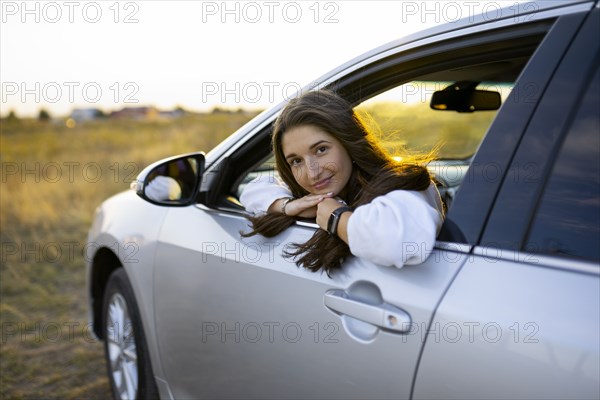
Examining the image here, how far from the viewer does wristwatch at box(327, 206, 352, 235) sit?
1.55 m

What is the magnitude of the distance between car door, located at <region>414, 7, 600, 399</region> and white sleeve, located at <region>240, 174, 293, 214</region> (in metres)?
0.82

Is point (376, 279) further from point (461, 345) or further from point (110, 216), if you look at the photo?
point (110, 216)

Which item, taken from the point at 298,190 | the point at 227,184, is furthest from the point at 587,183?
the point at 227,184

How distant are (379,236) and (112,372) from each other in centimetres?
198

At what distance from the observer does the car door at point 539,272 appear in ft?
3.72

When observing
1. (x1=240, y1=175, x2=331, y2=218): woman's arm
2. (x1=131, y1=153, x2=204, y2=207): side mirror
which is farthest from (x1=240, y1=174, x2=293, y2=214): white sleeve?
(x1=131, y1=153, x2=204, y2=207): side mirror

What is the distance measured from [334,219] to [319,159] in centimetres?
35

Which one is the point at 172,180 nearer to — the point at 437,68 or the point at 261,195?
the point at 261,195

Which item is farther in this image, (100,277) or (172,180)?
(100,277)

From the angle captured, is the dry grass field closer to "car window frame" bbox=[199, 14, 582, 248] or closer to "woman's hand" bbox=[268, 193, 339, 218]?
"car window frame" bbox=[199, 14, 582, 248]

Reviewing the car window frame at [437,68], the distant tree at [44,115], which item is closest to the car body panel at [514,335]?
the car window frame at [437,68]

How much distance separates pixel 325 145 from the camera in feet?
6.16

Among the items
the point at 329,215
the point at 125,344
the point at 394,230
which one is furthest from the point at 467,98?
the point at 125,344

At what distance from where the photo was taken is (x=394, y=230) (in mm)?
1394
